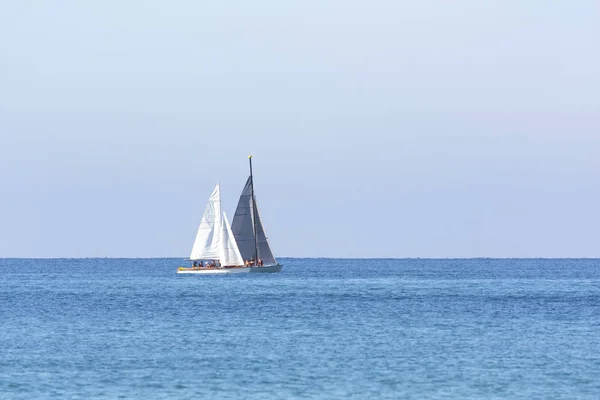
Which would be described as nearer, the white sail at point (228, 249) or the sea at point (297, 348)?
the sea at point (297, 348)

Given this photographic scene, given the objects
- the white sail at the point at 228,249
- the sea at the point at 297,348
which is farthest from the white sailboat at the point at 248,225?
the sea at the point at 297,348

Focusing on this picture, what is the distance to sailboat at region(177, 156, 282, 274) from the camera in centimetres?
14925

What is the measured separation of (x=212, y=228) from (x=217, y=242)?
2039 millimetres

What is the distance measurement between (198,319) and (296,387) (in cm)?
3521

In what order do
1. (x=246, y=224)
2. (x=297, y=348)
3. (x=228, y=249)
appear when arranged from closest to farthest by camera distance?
(x=297, y=348) → (x=246, y=224) → (x=228, y=249)

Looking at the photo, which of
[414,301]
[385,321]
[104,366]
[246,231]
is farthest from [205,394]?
[246,231]

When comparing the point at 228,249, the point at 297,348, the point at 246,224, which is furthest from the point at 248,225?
the point at 297,348

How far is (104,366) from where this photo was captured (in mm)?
54625

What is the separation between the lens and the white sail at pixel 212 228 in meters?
149

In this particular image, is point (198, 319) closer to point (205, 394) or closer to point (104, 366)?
point (104, 366)

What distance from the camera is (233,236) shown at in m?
150

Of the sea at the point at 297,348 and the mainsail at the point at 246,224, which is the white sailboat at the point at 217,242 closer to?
the mainsail at the point at 246,224

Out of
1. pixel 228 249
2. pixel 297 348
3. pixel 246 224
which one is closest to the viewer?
pixel 297 348

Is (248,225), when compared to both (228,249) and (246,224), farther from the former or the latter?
(228,249)
